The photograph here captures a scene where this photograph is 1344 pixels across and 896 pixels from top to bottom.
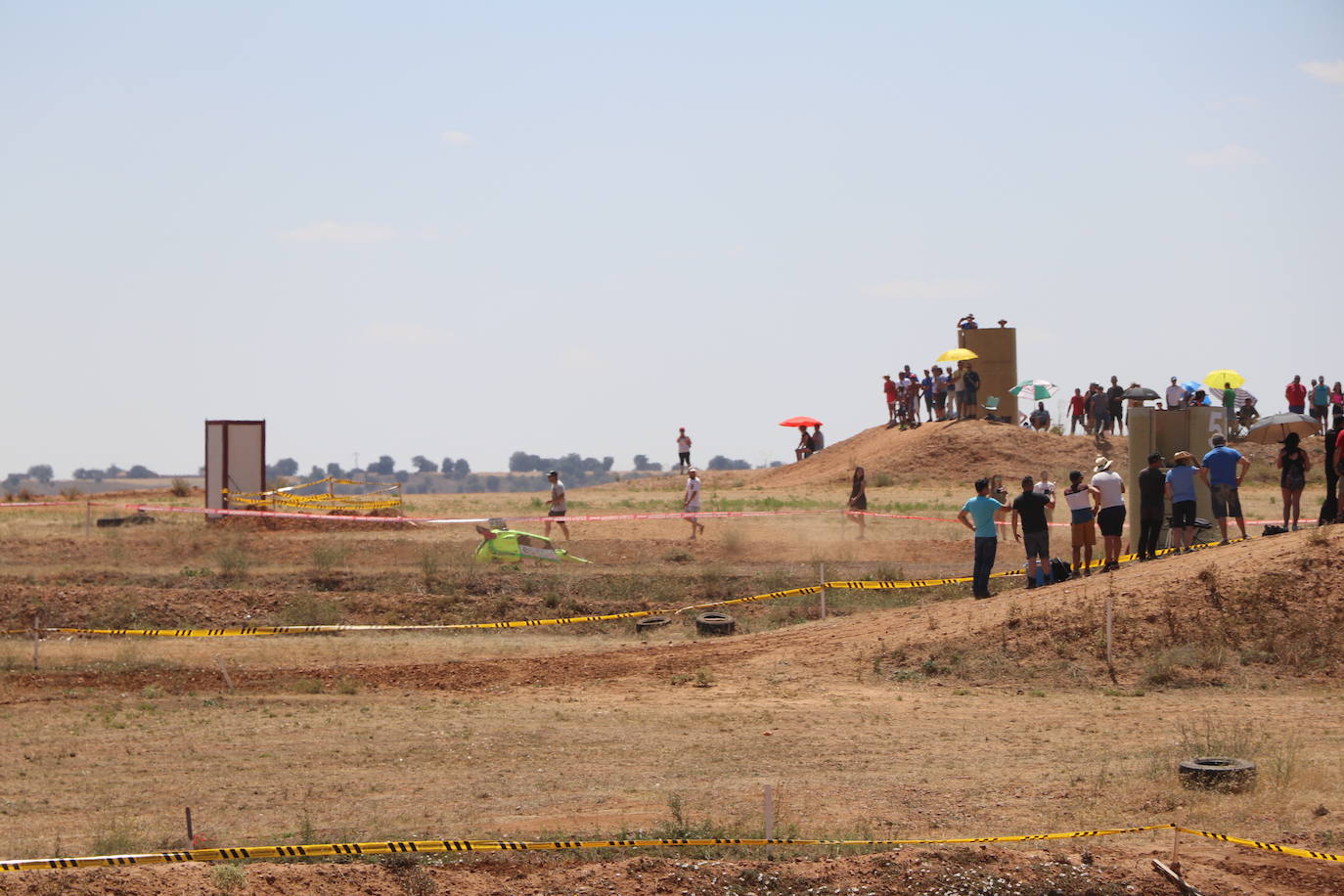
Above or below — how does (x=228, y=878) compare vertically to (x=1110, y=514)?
below

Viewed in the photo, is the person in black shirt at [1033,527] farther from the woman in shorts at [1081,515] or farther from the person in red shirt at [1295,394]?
the person in red shirt at [1295,394]

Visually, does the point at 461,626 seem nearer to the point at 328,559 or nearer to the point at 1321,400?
the point at 328,559

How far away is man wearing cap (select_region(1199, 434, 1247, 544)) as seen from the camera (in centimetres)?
1998

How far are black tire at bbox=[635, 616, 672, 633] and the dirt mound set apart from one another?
829 inches

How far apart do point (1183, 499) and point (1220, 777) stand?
29.9ft

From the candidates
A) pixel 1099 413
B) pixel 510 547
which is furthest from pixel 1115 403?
pixel 510 547

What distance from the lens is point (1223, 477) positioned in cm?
2005

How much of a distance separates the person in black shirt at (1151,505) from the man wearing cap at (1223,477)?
0.59m

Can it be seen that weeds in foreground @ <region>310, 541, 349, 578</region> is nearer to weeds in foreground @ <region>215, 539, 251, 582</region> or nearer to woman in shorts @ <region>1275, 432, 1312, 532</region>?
weeds in foreground @ <region>215, 539, 251, 582</region>

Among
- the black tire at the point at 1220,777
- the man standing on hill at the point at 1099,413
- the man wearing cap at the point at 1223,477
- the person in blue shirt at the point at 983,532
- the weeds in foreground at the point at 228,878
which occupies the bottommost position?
the weeds in foreground at the point at 228,878

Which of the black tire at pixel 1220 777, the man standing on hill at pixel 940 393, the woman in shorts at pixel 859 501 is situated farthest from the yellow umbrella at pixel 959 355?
the black tire at pixel 1220 777

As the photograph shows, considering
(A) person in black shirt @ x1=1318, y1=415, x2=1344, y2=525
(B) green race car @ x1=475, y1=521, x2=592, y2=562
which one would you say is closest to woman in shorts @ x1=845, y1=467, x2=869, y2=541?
(B) green race car @ x1=475, y1=521, x2=592, y2=562

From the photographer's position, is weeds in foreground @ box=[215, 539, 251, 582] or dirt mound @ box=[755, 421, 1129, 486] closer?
weeds in foreground @ box=[215, 539, 251, 582]

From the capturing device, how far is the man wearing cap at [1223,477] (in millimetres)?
19984
